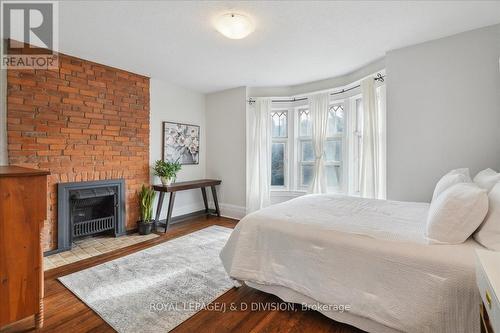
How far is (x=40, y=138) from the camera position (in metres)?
2.82

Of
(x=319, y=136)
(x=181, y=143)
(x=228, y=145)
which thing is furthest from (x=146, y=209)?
(x=319, y=136)

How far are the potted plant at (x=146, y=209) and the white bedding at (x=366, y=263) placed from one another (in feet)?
6.59

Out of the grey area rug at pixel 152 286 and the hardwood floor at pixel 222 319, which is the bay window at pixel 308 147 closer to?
the grey area rug at pixel 152 286

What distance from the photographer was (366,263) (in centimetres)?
145

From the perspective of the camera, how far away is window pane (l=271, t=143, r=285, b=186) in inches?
181

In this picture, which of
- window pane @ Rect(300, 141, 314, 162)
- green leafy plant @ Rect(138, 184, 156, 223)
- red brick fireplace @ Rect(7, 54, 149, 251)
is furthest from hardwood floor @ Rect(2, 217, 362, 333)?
window pane @ Rect(300, 141, 314, 162)

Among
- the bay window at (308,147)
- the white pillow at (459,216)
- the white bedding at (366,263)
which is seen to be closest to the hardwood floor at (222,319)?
the white bedding at (366,263)

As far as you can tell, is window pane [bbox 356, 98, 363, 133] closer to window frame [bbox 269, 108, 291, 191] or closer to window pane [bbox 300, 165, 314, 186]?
window pane [bbox 300, 165, 314, 186]

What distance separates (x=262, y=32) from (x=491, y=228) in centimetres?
237

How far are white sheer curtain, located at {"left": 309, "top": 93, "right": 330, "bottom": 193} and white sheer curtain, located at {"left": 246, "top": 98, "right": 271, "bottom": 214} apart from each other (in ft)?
2.70

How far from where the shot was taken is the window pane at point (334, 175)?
398 cm

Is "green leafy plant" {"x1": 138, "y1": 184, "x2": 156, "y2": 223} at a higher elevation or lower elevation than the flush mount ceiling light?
lower

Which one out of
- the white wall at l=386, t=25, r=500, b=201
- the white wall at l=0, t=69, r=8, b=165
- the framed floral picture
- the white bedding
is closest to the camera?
the white bedding

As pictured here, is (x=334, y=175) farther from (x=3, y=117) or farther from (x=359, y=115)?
(x=3, y=117)
